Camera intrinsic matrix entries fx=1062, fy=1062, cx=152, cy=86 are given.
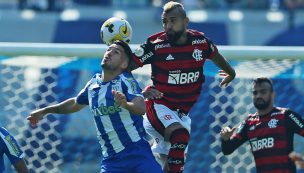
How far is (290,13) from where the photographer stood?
14812 mm

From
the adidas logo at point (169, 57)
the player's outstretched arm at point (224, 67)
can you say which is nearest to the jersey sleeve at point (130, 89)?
the adidas logo at point (169, 57)

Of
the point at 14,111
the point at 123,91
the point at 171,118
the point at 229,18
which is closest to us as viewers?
the point at 123,91

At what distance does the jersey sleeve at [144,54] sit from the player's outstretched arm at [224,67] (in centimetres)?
50

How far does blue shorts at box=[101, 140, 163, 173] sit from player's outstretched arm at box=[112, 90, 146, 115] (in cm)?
33

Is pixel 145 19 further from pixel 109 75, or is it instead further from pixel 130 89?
pixel 130 89

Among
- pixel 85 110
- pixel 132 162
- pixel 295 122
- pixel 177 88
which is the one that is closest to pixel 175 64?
pixel 177 88

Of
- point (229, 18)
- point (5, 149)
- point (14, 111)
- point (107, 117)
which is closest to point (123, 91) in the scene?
point (107, 117)

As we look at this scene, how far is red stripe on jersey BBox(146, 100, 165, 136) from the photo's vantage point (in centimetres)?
758

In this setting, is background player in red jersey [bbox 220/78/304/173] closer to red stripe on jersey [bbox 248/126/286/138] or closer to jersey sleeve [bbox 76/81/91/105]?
red stripe on jersey [bbox 248/126/286/138]

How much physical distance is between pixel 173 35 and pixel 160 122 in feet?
2.06

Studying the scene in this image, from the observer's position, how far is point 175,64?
7.51 metres

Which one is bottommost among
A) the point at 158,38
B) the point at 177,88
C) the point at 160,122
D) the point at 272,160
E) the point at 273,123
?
the point at 272,160

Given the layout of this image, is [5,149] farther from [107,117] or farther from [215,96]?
[215,96]

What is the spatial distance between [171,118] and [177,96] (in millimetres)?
171
